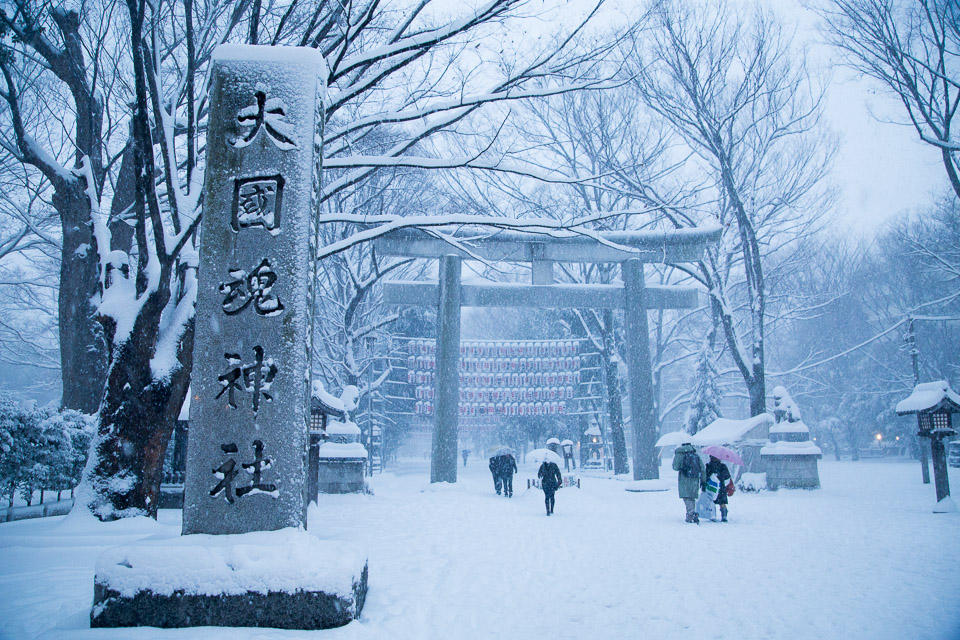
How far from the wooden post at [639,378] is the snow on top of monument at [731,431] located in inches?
61.6

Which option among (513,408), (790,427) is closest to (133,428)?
(790,427)

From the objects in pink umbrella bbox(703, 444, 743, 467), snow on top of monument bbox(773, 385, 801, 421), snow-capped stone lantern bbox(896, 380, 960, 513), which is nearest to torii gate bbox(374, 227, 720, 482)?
snow on top of monument bbox(773, 385, 801, 421)

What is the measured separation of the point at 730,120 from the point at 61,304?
56.8ft

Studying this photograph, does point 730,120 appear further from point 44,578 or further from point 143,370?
point 44,578

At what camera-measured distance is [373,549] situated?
7242 mm

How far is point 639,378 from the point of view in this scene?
16.9 m

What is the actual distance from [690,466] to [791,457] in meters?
7.34

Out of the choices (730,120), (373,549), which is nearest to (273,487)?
(373,549)

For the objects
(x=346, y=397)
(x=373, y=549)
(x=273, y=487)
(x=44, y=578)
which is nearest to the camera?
(x=273, y=487)

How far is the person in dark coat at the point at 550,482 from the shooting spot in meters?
11.6

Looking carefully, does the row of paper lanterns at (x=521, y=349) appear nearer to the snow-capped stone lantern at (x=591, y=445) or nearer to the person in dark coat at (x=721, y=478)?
the person in dark coat at (x=721, y=478)

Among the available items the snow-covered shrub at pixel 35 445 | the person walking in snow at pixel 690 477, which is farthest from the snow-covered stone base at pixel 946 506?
the snow-covered shrub at pixel 35 445

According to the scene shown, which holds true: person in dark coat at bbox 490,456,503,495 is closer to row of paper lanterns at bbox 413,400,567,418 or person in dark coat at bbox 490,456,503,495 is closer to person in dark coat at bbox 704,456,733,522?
row of paper lanterns at bbox 413,400,567,418

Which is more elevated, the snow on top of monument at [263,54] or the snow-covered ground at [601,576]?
the snow on top of monument at [263,54]
